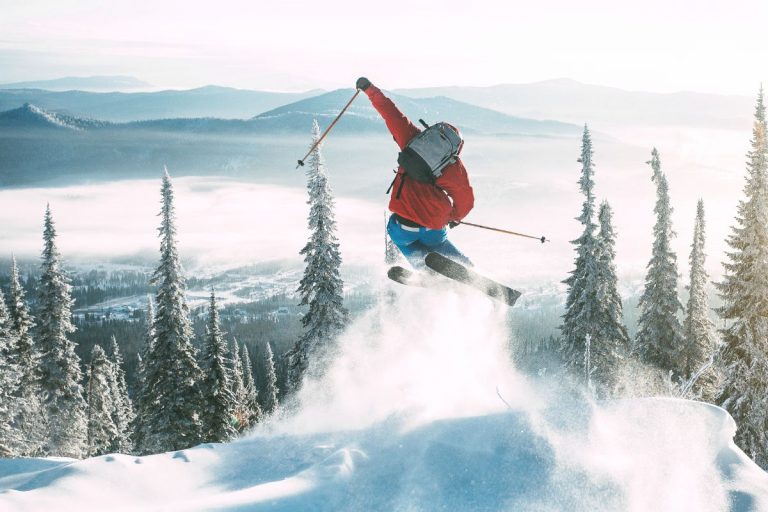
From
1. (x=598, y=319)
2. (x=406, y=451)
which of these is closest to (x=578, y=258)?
(x=598, y=319)

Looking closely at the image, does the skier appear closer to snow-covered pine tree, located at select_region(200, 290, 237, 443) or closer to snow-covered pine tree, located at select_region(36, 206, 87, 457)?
snow-covered pine tree, located at select_region(200, 290, 237, 443)

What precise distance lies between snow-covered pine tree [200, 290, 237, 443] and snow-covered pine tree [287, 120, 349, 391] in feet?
17.6

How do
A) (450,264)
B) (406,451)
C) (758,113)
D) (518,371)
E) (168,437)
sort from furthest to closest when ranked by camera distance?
(168,437) → (758,113) → (518,371) → (450,264) → (406,451)

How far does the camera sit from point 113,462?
7.30 m

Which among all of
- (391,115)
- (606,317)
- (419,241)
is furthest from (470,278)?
(606,317)

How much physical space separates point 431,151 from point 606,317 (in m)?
22.6

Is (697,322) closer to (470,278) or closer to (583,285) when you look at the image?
(583,285)

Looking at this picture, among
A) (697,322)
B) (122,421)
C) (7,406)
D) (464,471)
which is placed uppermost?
(464,471)

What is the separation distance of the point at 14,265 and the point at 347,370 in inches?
1106

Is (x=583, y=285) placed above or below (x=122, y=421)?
above

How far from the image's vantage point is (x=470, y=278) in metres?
10.6

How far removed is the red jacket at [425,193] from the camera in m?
9.51

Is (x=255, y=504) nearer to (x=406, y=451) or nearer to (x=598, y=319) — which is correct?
(x=406, y=451)

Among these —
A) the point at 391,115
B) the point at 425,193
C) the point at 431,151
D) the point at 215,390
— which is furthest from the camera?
the point at 215,390
